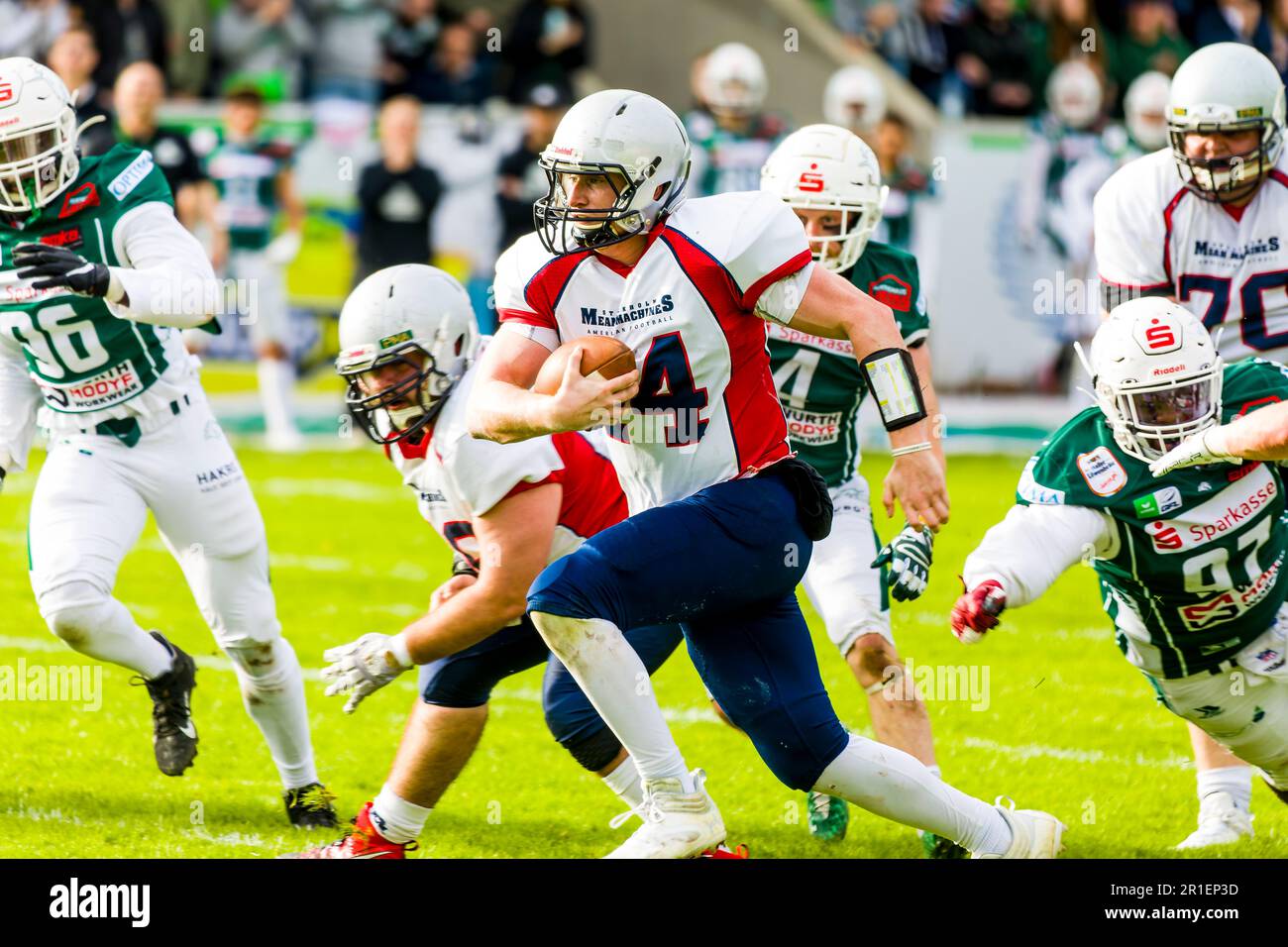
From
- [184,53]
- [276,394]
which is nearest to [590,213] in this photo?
[276,394]

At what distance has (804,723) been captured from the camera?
392 centimetres

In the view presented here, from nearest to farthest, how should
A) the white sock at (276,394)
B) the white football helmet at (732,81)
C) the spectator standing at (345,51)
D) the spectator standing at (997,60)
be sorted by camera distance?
the white football helmet at (732,81) → the white sock at (276,394) → the spectator standing at (345,51) → the spectator standing at (997,60)

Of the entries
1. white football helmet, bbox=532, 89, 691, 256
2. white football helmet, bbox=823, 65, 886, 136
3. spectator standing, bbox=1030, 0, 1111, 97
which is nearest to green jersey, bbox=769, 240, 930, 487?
white football helmet, bbox=532, 89, 691, 256

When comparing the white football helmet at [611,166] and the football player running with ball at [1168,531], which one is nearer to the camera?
the white football helmet at [611,166]

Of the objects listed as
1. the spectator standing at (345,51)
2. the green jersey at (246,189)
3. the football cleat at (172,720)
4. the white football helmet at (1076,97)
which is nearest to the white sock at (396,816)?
the football cleat at (172,720)

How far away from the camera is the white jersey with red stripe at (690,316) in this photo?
3.87 meters

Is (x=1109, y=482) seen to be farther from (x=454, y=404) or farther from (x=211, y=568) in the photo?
(x=211, y=568)

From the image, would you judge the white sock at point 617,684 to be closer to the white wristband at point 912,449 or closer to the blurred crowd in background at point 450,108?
the white wristband at point 912,449

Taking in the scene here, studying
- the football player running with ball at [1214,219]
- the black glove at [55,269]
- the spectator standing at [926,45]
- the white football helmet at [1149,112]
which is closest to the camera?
the black glove at [55,269]

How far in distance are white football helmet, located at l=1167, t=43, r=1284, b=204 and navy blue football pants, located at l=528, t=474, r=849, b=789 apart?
2139 millimetres

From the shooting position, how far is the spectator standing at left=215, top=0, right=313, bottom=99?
506 inches

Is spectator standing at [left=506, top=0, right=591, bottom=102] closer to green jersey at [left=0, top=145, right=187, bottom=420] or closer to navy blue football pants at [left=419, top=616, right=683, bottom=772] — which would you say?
green jersey at [left=0, top=145, right=187, bottom=420]

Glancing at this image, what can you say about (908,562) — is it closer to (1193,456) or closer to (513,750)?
(1193,456)

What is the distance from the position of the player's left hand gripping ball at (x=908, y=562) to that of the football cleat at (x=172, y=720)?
1971 millimetres
